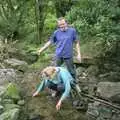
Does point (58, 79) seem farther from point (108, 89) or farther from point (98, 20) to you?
point (98, 20)

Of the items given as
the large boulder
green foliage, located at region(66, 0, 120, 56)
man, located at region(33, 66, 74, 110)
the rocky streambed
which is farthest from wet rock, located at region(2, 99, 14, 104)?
the large boulder

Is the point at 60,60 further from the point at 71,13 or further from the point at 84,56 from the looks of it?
the point at 71,13

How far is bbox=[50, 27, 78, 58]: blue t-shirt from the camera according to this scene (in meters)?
7.69

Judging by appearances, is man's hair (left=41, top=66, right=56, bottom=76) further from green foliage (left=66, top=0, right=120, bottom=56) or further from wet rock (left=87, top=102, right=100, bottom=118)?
green foliage (left=66, top=0, right=120, bottom=56)

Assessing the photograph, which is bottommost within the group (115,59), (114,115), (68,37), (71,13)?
(114,115)

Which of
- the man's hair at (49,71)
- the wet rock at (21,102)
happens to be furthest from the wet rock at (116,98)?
the wet rock at (21,102)

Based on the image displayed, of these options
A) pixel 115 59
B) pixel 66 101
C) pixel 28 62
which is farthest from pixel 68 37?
pixel 28 62

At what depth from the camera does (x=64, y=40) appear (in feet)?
25.3

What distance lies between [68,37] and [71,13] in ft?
17.5

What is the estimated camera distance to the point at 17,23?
1521 centimetres

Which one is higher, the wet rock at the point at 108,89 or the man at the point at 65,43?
the man at the point at 65,43

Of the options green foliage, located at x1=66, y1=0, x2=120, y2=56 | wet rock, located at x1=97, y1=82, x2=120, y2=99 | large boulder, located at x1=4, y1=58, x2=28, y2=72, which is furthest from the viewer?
large boulder, located at x1=4, y1=58, x2=28, y2=72

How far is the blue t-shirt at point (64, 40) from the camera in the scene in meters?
7.69

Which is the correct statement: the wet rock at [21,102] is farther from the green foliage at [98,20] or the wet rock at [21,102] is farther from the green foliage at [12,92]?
the green foliage at [98,20]
